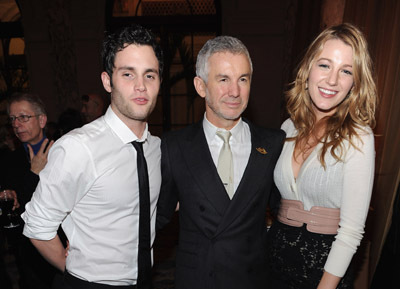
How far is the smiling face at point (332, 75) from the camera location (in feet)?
4.89

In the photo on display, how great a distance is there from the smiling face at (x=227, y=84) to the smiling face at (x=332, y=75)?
14.1 inches

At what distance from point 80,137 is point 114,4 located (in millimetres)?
5877

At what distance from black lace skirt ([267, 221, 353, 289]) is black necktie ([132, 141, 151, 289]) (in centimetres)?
68

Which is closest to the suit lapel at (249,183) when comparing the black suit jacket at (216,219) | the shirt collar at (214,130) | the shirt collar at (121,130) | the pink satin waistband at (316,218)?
the black suit jacket at (216,219)

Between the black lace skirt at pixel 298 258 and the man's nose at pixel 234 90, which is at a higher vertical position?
the man's nose at pixel 234 90

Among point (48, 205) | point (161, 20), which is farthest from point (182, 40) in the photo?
point (48, 205)

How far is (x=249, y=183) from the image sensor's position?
1560 mm

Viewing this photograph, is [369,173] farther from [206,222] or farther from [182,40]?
[182,40]

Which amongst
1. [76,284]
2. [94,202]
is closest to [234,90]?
[94,202]

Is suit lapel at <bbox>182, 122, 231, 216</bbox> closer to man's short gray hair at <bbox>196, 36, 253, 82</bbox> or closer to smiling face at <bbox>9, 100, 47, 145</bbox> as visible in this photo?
man's short gray hair at <bbox>196, 36, 253, 82</bbox>

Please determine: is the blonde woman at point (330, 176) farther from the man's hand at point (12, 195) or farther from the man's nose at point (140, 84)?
the man's hand at point (12, 195)

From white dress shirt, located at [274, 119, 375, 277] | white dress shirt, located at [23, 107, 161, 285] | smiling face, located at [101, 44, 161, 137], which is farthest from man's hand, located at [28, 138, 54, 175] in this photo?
white dress shirt, located at [274, 119, 375, 277]

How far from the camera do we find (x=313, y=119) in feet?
5.78

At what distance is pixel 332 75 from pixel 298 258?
37.2 inches
